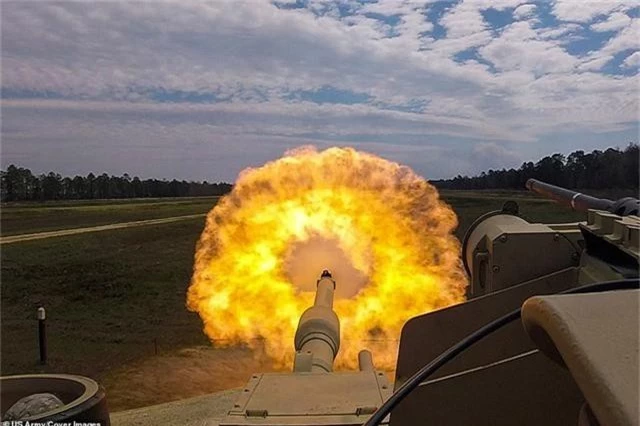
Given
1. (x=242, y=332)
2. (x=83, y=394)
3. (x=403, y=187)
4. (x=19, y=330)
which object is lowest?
(x=19, y=330)

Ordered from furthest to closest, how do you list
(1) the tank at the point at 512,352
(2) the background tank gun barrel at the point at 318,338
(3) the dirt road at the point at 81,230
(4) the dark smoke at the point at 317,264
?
(3) the dirt road at the point at 81,230
(4) the dark smoke at the point at 317,264
(2) the background tank gun barrel at the point at 318,338
(1) the tank at the point at 512,352

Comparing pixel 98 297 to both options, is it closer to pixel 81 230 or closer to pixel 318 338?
pixel 81 230

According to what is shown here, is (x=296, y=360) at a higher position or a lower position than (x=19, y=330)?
higher

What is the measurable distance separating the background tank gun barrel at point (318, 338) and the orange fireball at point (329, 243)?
4.70ft

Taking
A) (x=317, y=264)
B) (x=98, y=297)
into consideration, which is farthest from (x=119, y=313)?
(x=317, y=264)

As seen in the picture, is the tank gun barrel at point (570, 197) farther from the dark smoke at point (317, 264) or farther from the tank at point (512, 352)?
the dark smoke at point (317, 264)

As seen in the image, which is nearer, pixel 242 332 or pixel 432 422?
pixel 432 422

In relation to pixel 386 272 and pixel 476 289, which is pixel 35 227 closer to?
pixel 386 272

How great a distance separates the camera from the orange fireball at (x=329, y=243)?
777 cm

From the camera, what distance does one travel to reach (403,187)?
26.6 feet

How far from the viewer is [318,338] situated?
5211mm

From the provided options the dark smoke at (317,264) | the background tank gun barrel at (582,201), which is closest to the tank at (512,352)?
the background tank gun barrel at (582,201)

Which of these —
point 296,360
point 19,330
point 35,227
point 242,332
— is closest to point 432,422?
point 296,360

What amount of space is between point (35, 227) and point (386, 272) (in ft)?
91.3
